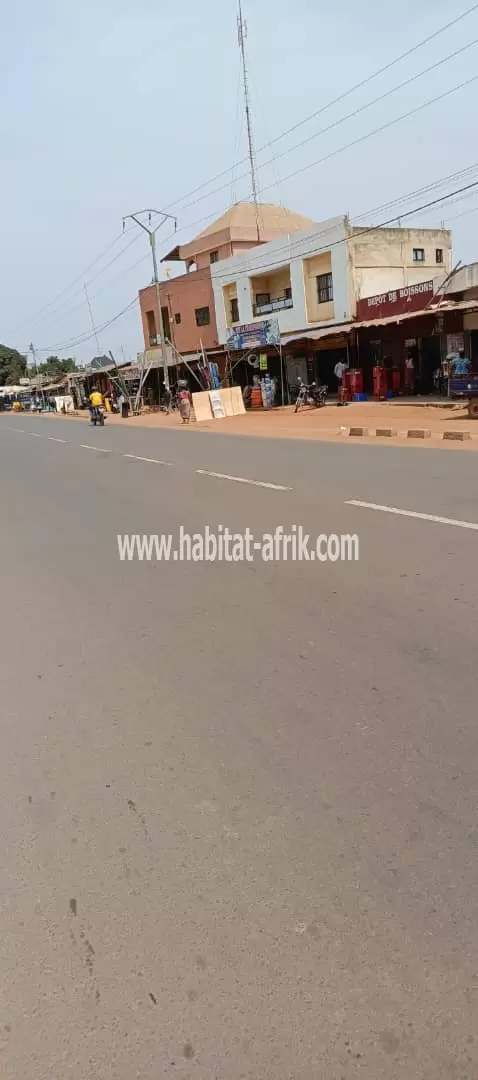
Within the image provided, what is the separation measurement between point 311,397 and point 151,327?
67.2ft

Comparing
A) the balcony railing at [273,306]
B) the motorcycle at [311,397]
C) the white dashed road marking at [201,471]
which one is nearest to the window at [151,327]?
the balcony railing at [273,306]

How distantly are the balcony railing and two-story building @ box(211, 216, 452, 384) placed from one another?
0.14 ft

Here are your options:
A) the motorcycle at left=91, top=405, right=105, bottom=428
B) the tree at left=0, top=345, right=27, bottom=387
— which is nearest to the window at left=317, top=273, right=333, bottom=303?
the motorcycle at left=91, top=405, right=105, bottom=428

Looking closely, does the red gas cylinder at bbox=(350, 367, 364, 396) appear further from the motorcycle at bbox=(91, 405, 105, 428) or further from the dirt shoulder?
the motorcycle at bbox=(91, 405, 105, 428)

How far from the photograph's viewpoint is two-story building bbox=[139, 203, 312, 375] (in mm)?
39188

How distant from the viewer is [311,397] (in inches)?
1143

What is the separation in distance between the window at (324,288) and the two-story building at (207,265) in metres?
7.65

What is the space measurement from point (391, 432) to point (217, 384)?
19731mm

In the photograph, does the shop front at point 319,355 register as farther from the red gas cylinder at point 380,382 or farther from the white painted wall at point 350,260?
the red gas cylinder at point 380,382

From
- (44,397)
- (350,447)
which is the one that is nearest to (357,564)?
(350,447)

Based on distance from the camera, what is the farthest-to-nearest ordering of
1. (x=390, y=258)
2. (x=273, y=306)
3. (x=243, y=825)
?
(x=273, y=306) → (x=390, y=258) → (x=243, y=825)

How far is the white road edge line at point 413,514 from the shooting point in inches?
285

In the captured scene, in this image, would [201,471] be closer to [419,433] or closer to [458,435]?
[458,435]

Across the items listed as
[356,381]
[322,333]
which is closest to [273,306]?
[322,333]
